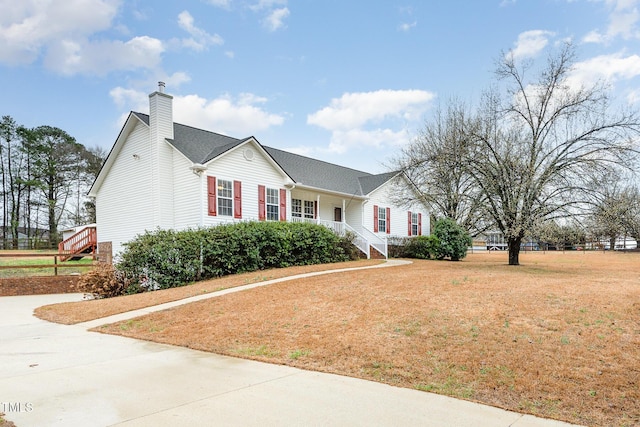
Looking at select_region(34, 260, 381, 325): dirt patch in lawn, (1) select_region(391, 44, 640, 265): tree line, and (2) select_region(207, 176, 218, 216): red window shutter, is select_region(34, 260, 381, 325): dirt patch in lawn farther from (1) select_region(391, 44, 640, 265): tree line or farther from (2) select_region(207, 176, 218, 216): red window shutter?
(1) select_region(391, 44, 640, 265): tree line

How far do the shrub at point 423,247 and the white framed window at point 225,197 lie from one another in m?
11.7

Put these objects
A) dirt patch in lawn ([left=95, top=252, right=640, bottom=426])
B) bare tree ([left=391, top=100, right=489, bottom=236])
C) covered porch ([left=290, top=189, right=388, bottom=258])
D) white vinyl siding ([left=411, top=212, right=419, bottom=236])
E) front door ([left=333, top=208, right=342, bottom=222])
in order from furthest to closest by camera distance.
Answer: white vinyl siding ([left=411, top=212, right=419, bottom=236]), front door ([left=333, top=208, right=342, bottom=222]), covered porch ([left=290, top=189, right=388, bottom=258]), bare tree ([left=391, top=100, right=489, bottom=236]), dirt patch in lawn ([left=95, top=252, right=640, bottom=426])

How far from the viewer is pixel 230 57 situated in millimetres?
17859

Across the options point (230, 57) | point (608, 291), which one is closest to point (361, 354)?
point (608, 291)

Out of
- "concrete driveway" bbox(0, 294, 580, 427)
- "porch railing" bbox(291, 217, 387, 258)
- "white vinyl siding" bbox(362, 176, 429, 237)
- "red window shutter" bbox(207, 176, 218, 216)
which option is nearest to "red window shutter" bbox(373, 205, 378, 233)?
"white vinyl siding" bbox(362, 176, 429, 237)

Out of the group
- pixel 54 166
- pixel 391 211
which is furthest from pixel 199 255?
pixel 54 166

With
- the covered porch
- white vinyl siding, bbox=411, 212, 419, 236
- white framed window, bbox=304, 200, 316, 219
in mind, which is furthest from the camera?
white vinyl siding, bbox=411, 212, 419, 236

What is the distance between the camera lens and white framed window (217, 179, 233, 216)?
55.8ft

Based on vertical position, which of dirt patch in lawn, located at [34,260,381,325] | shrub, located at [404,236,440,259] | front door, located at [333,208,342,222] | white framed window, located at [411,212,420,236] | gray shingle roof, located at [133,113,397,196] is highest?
gray shingle roof, located at [133,113,397,196]

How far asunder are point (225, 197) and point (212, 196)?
0.72m

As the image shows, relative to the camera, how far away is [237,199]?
1758 centimetres

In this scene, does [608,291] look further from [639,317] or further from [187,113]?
[187,113]

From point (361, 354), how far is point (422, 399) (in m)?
1.57

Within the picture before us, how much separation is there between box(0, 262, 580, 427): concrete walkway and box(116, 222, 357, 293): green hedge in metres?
7.19
